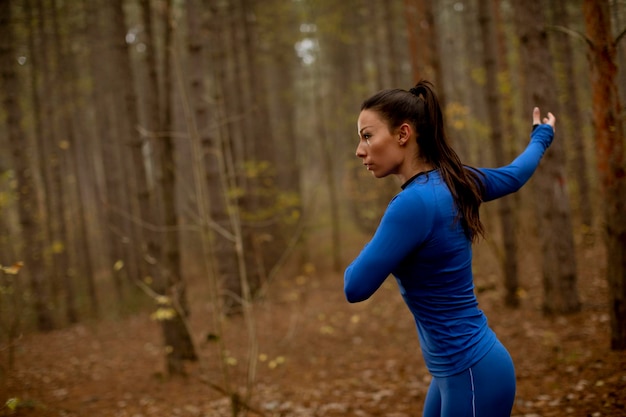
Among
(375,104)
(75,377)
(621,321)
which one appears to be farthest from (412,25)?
(75,377)

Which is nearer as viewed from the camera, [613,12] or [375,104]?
[375,104]

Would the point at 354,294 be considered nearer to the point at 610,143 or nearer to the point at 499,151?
the point at 610,143

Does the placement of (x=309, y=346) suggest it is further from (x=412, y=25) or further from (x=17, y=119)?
(x=17, y=119)

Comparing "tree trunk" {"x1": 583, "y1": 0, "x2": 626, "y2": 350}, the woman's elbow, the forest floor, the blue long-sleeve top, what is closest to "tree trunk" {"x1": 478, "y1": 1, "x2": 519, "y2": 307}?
the forest floor

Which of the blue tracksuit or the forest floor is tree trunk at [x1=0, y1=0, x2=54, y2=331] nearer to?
the forest floor

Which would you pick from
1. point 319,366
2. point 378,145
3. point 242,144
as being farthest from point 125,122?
point 378,145

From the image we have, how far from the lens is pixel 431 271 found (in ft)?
7.04

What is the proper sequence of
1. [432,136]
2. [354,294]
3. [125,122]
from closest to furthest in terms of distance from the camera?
1. [354,294]
2. [432,136]
3. [125,122]

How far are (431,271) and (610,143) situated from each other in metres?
3.95

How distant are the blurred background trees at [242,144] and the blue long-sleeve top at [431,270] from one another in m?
2.69

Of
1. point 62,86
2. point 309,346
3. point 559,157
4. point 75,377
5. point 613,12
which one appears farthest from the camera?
point 62,86

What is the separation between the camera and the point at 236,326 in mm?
12047

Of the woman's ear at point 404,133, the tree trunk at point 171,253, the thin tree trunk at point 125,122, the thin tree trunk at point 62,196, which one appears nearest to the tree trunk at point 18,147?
the thin tree trunk at point 62,196

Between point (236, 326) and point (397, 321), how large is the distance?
157 inches
